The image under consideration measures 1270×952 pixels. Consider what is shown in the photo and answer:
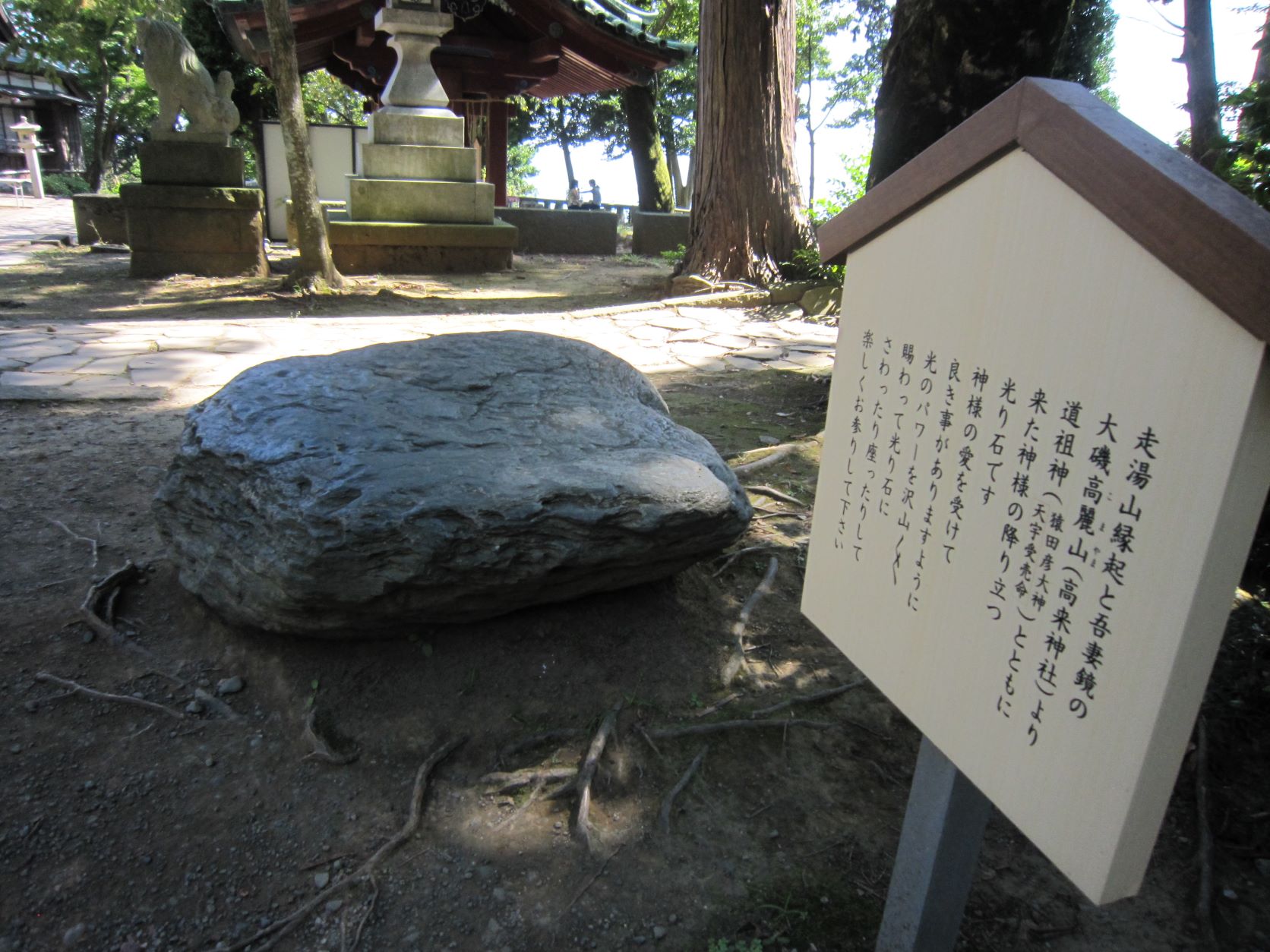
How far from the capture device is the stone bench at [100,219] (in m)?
12.8

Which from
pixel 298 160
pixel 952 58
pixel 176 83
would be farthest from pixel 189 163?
pixel 952 58

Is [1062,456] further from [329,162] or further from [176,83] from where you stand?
[329,162]

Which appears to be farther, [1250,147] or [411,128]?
[411,128]

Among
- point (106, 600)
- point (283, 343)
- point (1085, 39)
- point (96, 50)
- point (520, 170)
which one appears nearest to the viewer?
point (106, 600)

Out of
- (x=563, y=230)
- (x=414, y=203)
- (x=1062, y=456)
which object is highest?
(x=414, y=203)

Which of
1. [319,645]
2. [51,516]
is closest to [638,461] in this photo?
[319,645]

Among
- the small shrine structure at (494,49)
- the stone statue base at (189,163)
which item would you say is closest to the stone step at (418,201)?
the stone statue base at (189,163)

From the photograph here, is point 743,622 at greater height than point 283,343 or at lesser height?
lesser

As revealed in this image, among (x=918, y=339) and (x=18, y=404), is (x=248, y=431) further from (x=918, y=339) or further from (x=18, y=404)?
(x=18, y=404)

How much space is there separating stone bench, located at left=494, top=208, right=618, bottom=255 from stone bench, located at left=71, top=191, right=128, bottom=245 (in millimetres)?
5458

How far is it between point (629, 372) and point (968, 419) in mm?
2262

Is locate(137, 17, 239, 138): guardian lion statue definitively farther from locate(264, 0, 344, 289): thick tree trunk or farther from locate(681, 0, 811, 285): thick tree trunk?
locate(681, 0, 811, 285): thick tree trunk

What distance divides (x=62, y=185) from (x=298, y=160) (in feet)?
76.8

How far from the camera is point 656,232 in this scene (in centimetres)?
1430
